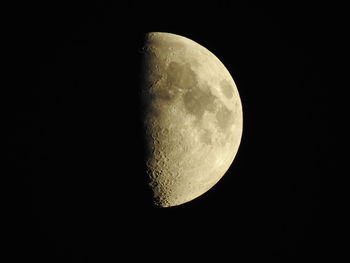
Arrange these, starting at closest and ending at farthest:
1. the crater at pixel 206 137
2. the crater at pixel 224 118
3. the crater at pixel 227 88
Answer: the crater at pixel 206 137
the crater at pixel 224 118
the crater at pixel 227 88

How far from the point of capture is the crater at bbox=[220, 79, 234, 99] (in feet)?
12.0

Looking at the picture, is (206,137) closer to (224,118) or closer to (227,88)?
(224,118)

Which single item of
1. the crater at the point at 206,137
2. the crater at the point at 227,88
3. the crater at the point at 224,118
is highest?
the crater at the point at 227,88

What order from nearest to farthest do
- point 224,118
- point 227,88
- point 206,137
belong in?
point 206,137 → point 224,118 → point 227,88

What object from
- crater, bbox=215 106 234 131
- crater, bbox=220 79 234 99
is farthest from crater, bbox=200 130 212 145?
crater, bbox=220 79 234 99

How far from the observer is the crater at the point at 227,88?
3666 mm

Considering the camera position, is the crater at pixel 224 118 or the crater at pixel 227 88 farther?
the crater at pixel 227 88

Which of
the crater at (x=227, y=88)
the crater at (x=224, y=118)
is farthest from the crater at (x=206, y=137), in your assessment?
the crater at (x=227, y=88)

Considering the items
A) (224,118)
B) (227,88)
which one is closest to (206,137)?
(224,118)

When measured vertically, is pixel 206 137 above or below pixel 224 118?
below

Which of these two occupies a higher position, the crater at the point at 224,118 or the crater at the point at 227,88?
the crater at the point at 227,88

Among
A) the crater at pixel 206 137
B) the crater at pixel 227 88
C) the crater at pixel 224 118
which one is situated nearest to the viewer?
the crater at pixel 206 137

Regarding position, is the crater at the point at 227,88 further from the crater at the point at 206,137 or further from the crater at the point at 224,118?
the crater at the point at 206,137

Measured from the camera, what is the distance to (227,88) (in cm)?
374
